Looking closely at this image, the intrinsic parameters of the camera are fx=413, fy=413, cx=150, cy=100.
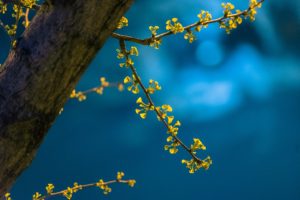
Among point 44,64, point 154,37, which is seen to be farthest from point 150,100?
point 44,64

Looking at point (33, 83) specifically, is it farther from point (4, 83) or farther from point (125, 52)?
point (125, 52)

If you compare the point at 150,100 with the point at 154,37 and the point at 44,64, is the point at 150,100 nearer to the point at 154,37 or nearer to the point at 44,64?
the point at 154,37

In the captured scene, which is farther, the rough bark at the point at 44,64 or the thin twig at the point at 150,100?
the thin twig at the point at 150,100

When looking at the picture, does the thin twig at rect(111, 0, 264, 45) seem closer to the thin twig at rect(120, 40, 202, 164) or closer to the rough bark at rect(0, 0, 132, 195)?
the thin twig at rect(120, 40, 202, 164)

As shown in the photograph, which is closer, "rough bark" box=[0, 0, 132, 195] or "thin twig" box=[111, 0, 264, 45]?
"rough bark" box=[0, 0, 132, 195]

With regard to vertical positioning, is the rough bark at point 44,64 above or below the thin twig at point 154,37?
below

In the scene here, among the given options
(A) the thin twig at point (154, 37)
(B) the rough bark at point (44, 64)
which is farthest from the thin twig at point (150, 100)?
(B) the rough bark at point (44, 64)

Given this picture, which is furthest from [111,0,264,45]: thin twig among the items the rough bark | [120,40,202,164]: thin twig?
the rough bark

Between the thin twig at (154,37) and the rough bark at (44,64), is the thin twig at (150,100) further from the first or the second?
the rough bark at (44,64)
